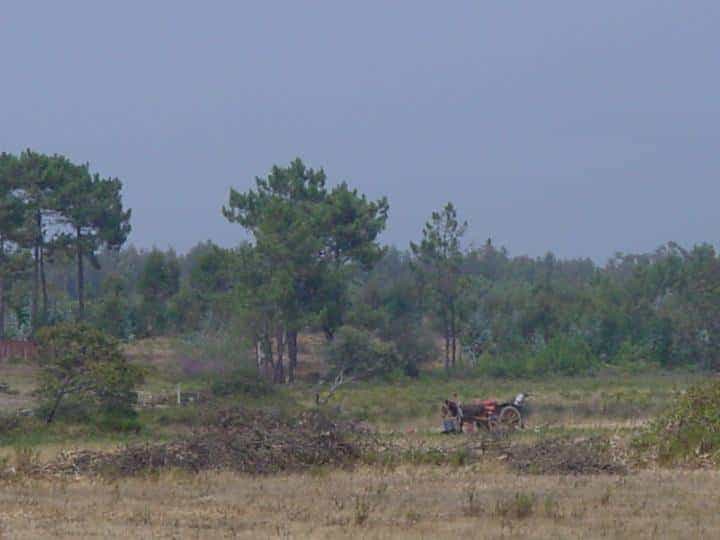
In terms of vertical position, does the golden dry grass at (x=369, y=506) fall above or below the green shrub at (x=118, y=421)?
below

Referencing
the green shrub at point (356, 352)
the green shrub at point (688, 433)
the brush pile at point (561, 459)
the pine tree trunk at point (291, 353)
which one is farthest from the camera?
the pine tree trunk at point (291, 353)

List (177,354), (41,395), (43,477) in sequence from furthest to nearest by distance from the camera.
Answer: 1. (177,354)
2. (41,395)
3. (43,477)

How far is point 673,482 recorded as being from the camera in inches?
717

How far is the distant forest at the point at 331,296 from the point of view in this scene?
179 ft

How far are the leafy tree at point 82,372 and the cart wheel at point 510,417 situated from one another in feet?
33.0

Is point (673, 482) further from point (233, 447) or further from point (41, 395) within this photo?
point (41, 395)

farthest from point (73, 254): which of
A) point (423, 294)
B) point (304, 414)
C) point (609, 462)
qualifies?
point (609, 462)

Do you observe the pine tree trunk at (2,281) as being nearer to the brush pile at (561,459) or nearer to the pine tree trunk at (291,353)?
the pine tree trunk at (291,353)

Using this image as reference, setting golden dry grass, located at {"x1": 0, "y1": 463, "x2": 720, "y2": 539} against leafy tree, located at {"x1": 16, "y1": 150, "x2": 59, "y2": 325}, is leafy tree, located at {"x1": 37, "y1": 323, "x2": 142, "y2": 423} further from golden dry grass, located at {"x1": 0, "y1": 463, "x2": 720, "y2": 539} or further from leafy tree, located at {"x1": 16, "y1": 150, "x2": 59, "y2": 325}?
leafy tree, located at {"x1": 16, "y1": 150, "x2": 59, "y2": 325}

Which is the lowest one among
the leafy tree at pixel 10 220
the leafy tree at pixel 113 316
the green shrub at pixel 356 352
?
the green shrub at pixel 356 352

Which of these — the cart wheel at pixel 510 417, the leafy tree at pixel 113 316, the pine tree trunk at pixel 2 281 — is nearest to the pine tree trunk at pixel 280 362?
the leafy tree at pixel 113 316

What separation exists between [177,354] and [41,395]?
2470cm

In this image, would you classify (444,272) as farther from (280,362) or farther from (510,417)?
(510,417)

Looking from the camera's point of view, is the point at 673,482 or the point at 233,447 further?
the point at 233,447
